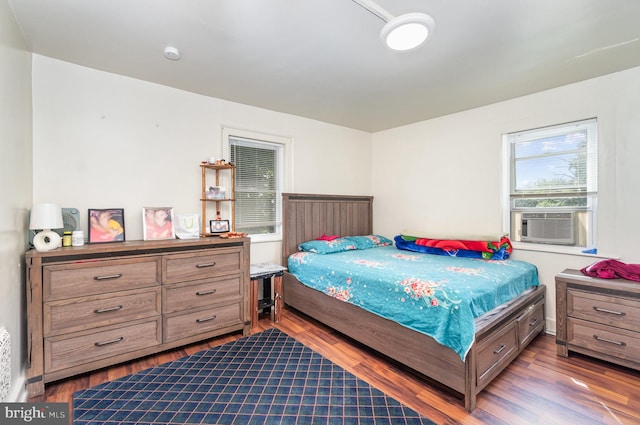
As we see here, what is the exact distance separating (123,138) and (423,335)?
9.94 feet

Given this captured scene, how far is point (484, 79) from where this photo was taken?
2.63 metres

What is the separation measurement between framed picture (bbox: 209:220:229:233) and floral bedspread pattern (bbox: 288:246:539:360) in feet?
2.89

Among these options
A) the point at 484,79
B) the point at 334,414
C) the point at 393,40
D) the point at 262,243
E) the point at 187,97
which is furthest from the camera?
the point at 262,243

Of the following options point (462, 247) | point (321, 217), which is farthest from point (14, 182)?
point (462, 247)

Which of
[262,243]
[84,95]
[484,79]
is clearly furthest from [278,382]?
[484,79]

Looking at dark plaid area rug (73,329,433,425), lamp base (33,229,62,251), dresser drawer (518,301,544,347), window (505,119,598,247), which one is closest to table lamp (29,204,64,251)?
lamp base (33,229,62,251)

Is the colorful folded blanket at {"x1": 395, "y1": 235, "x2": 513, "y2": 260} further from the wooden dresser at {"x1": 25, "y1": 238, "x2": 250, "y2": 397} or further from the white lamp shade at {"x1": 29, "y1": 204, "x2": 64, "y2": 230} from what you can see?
the white lamp shade at {"x1": 29, "y1": 204, "x2": 64, "y2": 230}

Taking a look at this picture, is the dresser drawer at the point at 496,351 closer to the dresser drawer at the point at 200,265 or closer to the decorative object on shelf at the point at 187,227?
the dresser drawer at the point at 200,265

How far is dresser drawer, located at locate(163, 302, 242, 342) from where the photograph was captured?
2.39 metres

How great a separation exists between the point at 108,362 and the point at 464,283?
2693 mm

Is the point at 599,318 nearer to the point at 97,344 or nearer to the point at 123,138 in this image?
the point at 97,344

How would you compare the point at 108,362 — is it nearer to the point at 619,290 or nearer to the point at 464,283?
the point at 464,283

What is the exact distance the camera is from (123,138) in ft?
8.63

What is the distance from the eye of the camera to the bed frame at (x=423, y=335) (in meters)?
1.83
